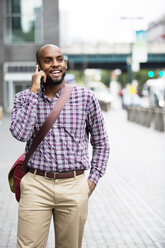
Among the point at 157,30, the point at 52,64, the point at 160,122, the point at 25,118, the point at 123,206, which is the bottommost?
the point at 160,122

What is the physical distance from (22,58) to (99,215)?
2945 cm

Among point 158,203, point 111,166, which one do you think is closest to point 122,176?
point 111,166

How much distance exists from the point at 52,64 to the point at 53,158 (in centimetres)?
58

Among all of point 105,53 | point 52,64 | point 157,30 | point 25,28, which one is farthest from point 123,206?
point 157,30

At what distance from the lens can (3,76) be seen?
3656 cm

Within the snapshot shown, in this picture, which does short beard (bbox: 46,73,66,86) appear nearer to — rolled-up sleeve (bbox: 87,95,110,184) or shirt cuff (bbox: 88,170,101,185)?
rolled-up sleeve (bbox: 87,95,110,184)

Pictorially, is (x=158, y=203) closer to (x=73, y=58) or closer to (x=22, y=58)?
(x=22, y=58)

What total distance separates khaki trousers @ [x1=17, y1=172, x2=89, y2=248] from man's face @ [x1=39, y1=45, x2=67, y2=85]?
62cm

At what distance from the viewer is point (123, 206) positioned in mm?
7363

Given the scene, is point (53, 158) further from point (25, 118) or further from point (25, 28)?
point (25, 28)

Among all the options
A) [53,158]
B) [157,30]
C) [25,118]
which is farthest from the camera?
[157,30]

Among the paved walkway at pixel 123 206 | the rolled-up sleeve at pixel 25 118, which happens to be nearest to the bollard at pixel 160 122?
the paved walkway at pixel 123 206

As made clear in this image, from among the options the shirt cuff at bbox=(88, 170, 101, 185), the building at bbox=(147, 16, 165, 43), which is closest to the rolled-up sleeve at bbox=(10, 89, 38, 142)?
the shirt cuff at bbox=(88, 170, 101, 185)

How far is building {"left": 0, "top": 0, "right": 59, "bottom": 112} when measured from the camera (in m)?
35.2
